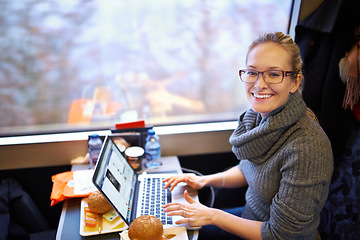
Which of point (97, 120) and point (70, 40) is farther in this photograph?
point (97, 120)

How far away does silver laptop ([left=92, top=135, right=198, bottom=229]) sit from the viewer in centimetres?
109

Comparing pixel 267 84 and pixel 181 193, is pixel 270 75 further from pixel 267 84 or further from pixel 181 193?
pixel 181 193

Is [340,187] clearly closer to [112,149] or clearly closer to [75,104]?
[112,149]

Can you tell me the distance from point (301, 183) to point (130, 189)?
0.72m

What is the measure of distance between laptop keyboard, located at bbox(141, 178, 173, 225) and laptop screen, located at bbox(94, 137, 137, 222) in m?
0.06

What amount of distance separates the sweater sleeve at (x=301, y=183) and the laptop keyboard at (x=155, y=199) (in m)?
0.45

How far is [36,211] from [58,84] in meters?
0.75

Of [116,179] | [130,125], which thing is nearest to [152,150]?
[130,125]

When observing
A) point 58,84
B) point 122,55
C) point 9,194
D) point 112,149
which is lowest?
point 9,194

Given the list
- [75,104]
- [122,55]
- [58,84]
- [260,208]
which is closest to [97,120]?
[75,104]

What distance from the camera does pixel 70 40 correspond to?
1545 mm

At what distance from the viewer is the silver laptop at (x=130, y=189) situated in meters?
1.09

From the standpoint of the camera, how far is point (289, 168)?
1.02 m

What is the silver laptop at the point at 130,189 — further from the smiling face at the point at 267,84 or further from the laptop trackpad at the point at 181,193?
the smiling face at the point at 267,84
